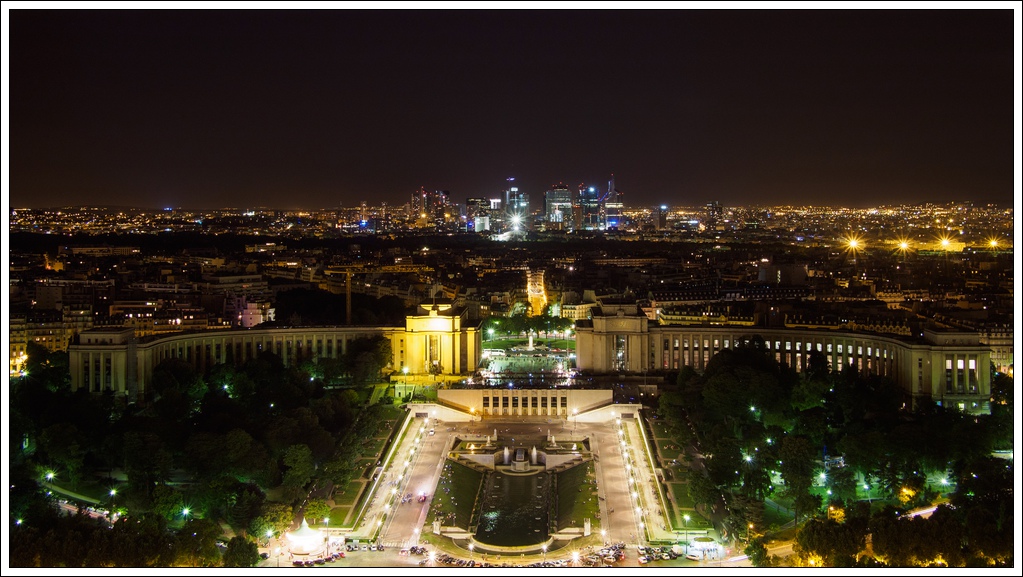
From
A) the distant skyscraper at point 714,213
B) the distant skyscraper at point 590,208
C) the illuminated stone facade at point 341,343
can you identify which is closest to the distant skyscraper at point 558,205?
the distant skyscraper at point 590,208

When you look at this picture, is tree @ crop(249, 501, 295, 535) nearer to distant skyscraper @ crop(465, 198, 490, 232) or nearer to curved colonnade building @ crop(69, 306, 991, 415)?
curved colonnade building @ crop(69, 306, 991, 415)

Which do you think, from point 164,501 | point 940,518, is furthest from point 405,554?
point 940,518

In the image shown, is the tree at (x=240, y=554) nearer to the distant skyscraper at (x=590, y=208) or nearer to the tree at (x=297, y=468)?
the tree at (x=297, y=468)

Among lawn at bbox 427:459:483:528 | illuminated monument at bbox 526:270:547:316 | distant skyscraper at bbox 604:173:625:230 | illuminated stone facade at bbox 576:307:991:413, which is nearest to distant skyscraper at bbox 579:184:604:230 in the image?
distant skyscraper at bbox 604:173:625:230

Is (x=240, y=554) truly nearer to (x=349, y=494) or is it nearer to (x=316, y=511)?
(x=316, y=511)

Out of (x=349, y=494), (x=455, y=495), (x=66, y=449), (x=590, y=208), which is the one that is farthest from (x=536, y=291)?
(x=590, y=208)
